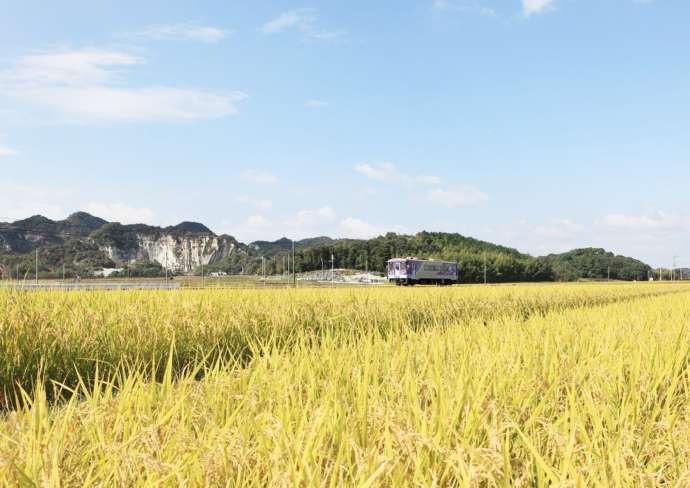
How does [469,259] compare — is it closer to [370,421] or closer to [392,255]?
[392,255]

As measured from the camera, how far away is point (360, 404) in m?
2.84

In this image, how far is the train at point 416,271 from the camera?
5422 cm

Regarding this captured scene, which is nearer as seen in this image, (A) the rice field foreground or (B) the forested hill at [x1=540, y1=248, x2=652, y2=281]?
(A) the rice field foreground

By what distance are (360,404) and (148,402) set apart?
1093 millimetres

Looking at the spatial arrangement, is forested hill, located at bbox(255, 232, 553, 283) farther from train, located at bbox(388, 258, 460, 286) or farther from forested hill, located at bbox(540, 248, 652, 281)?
train, located at bbox(388, 258, 460, 286)

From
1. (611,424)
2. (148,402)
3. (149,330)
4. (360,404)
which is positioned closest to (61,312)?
(149,330)

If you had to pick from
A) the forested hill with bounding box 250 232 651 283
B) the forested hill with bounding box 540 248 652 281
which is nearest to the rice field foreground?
the forested hill with bounding box 250 232 651 283

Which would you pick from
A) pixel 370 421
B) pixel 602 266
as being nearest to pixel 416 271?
pixel 370 421

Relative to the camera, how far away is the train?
178 feet

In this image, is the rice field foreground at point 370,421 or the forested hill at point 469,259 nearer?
the rice field foreground at point 370,421

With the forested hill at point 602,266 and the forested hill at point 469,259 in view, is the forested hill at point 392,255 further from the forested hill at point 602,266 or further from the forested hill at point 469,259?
the forested hill at point 602,266

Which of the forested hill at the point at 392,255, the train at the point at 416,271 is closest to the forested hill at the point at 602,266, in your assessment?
the forested hill at the point at 392,255

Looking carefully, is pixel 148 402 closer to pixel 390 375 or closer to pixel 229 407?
pixel 229 407

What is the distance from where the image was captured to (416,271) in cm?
5509
